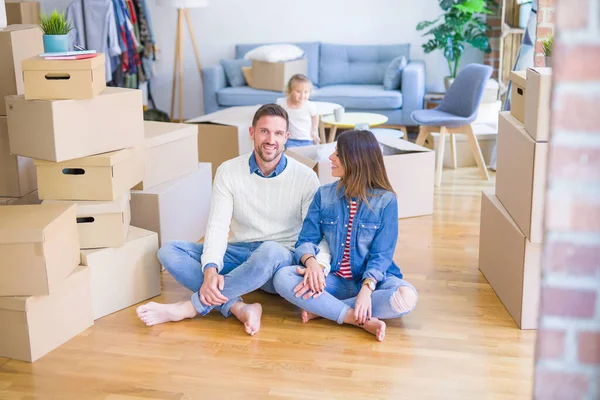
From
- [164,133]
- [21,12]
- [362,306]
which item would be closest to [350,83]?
[21,12]

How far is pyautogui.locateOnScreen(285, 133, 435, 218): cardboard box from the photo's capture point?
406cm

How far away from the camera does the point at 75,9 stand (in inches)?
233

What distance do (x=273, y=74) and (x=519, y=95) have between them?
3501mm

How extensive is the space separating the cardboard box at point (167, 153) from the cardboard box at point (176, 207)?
35 mm

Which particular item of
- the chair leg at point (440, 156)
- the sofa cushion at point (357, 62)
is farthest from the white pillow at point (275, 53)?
the chair leg at point (440, 156)

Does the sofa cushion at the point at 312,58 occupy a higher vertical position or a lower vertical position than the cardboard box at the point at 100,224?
higher

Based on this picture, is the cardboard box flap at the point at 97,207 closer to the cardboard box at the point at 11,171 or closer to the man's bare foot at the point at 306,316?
the cardboard box at the point at 11,171

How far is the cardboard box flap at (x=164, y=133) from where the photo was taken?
353 centimetres

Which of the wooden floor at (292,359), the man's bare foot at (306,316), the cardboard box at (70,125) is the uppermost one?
the cardboard box at (70,125)

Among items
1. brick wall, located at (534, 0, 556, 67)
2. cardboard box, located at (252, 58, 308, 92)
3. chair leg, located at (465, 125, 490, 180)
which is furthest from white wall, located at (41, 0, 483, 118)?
brick wall, located at (534, 0, 556, 67)

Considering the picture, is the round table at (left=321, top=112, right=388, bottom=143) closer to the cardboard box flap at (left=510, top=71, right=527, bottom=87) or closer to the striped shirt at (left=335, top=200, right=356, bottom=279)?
the cardboard box flap at (left=510, top=71, right=527, bottom=87)

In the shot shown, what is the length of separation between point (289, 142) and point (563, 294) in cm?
367

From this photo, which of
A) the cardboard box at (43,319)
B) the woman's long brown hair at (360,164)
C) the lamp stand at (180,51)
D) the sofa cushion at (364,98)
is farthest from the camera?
the lamp stand at (180,51)

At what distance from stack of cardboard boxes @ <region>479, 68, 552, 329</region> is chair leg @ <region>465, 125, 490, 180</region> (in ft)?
5.67
